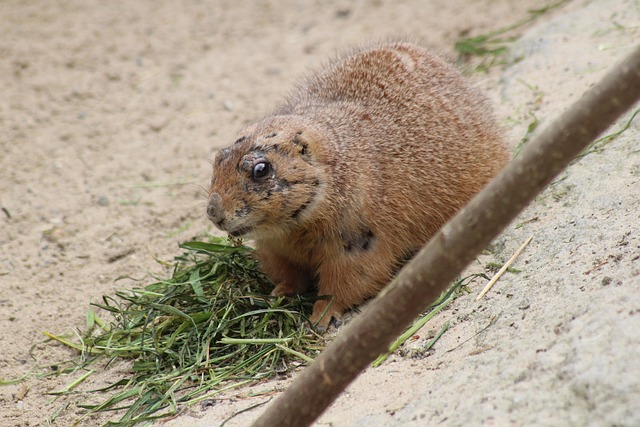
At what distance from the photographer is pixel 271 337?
5.14 m

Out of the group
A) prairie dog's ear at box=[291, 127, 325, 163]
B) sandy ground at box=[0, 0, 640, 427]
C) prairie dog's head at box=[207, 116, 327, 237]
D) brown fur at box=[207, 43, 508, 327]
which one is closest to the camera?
sandy ground at box=[0, 0, 640, 427]

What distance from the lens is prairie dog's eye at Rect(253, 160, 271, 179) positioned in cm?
490

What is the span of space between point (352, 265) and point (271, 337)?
2.36 ft

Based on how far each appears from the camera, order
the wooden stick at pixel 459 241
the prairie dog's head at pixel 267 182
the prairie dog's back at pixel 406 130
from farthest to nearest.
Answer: the prairie dog's back at pixel 406 130
the prairie dog's head at pixel 267 182
the wooden stick at pixel 459 241

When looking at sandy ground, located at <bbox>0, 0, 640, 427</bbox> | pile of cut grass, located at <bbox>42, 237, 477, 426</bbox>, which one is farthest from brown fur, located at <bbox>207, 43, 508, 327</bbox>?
sandy ground, located at <bbox>0, 0, 640, 427</bbox>

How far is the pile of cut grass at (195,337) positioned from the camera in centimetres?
477

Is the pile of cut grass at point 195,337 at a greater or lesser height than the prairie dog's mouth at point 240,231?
lesser

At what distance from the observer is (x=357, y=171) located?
537cm

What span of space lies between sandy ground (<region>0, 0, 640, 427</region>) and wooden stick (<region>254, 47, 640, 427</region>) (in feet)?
1.96

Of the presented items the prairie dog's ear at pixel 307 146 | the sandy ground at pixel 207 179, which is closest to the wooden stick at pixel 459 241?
the sandy ground at pixel 207 179

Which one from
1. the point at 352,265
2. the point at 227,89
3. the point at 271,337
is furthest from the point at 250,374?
the point at 227,89

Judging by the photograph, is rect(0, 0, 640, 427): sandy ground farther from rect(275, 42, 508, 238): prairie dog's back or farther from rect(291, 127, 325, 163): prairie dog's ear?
rect(291, 127, 325, 163): prairie dog's ear

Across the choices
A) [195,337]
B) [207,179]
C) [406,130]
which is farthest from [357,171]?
[207,179]

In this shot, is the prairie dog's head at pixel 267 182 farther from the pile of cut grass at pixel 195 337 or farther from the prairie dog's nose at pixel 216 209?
the pile of cut grass at pixel 195 337
